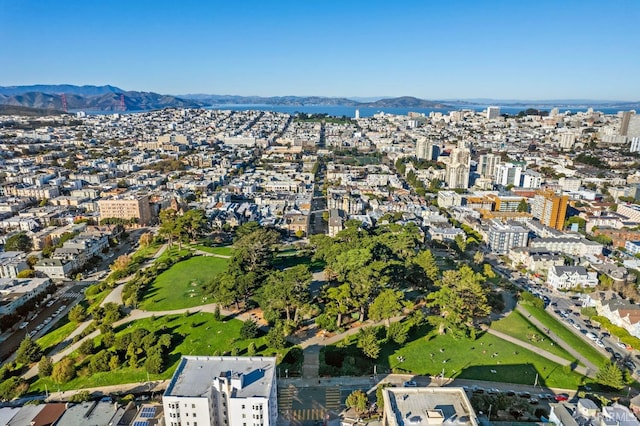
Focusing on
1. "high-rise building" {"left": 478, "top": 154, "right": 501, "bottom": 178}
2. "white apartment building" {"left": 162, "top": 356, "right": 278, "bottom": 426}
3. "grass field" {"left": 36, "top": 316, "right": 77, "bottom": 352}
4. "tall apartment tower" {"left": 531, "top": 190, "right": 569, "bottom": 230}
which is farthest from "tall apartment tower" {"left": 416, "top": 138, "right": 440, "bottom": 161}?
"white apartment building" {"left": 162, "top": 356, "right": 278, "bottom": 426}

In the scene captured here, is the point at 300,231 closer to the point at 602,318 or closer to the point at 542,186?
the point at 602,318

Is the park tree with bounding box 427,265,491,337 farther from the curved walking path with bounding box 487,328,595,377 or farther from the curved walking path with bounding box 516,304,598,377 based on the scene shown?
the curved walking path with bounding box 516,304,598,377

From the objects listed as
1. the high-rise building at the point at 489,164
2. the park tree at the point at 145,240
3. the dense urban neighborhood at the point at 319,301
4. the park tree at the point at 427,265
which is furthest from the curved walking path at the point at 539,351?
the high-rise building at the point at 489,164

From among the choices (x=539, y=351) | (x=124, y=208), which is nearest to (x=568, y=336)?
(x=539, y=351)

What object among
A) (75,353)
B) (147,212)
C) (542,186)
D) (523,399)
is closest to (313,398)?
(523,399)

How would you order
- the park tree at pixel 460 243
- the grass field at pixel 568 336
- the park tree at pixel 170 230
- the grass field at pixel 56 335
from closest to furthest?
the grass field at pixel 568 336
the grass field at pixel 56 335
the park tree at pixel 460 243
the park tree at pixel 170 230

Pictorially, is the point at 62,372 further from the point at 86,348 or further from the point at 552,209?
the point at 552,209

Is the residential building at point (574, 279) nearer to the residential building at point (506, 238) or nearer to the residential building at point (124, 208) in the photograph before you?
the residential building at point (506, 238)
